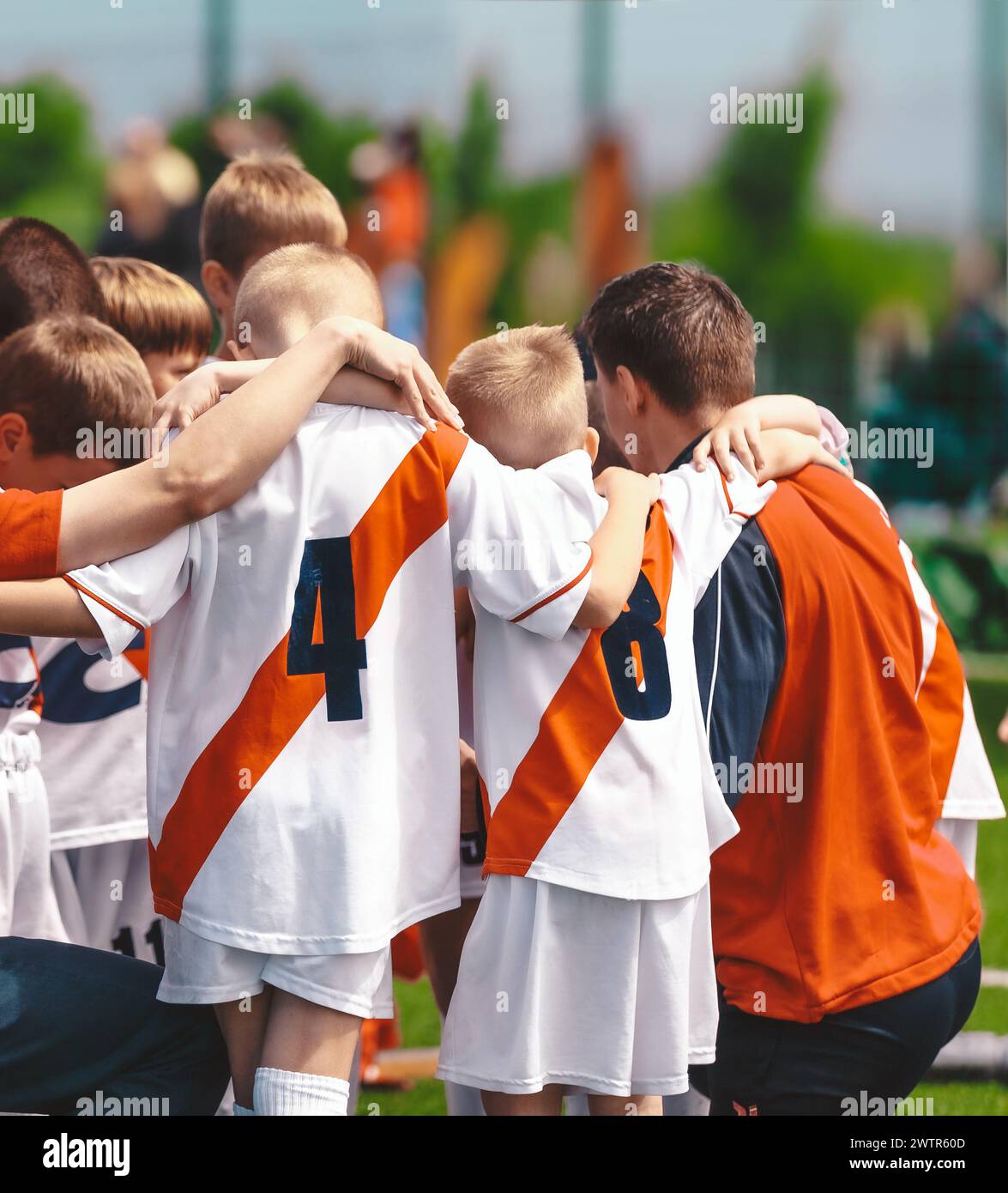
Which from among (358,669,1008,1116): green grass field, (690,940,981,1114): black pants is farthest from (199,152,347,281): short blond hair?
(690,940,981,1114): black pants

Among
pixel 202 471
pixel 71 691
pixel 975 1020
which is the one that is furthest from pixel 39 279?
pixel 975 1020

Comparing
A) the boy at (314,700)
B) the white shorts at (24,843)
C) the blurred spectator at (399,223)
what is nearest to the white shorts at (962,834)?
the boy at (314,700)

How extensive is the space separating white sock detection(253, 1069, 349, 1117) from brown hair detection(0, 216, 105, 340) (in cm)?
209

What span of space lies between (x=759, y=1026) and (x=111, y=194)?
13.3 m

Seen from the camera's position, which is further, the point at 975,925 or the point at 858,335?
the point at 858,335

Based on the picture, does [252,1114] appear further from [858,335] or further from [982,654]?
[858,335]

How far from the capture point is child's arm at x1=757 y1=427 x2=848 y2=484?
274 cm

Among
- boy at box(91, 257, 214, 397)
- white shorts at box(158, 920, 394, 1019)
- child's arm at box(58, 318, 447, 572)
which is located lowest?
white shorts at box(158, 920, 394, 1019)

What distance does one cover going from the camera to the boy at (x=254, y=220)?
4.07m

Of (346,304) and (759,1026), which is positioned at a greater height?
(346,304)

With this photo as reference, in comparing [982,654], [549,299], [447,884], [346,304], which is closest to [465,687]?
[447,884]

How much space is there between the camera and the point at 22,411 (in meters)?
2.93

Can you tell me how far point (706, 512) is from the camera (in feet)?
8.65

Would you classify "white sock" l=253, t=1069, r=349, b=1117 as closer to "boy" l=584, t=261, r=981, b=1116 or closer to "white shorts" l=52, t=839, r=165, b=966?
"boy" l=584, t=261, r=981, b=1116
